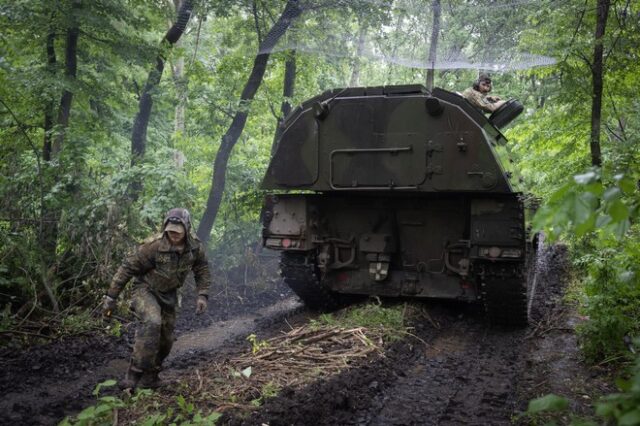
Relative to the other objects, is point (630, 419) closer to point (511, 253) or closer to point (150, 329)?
point (150, 329)

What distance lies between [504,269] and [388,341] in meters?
1.75

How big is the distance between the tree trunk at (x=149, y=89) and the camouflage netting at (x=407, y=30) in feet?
6.17

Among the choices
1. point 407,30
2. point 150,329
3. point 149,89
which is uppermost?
point 407,30

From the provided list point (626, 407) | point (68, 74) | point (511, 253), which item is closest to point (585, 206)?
point (626, 407)

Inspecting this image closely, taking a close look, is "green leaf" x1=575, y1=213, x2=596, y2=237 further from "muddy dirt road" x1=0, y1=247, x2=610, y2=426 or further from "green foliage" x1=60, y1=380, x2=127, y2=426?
"green foliage" x1=60, y1=380, x2=127, y2=426

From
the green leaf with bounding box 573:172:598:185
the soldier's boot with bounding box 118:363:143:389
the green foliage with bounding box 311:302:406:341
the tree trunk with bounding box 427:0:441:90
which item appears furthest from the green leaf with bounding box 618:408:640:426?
the tree trunk with bounding box 427:0:441:90

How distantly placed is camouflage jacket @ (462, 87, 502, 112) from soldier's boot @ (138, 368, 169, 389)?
566 cm

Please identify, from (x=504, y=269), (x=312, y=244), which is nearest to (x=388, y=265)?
(x=312, y=244)

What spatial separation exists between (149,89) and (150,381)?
932 cm

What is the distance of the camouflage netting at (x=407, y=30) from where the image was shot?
38.7ft

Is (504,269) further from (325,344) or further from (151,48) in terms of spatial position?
(151,48)

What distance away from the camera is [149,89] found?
13.5 m

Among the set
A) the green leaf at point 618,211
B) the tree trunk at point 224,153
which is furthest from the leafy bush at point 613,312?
the tree trunk at point 224,153

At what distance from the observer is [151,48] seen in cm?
1068
